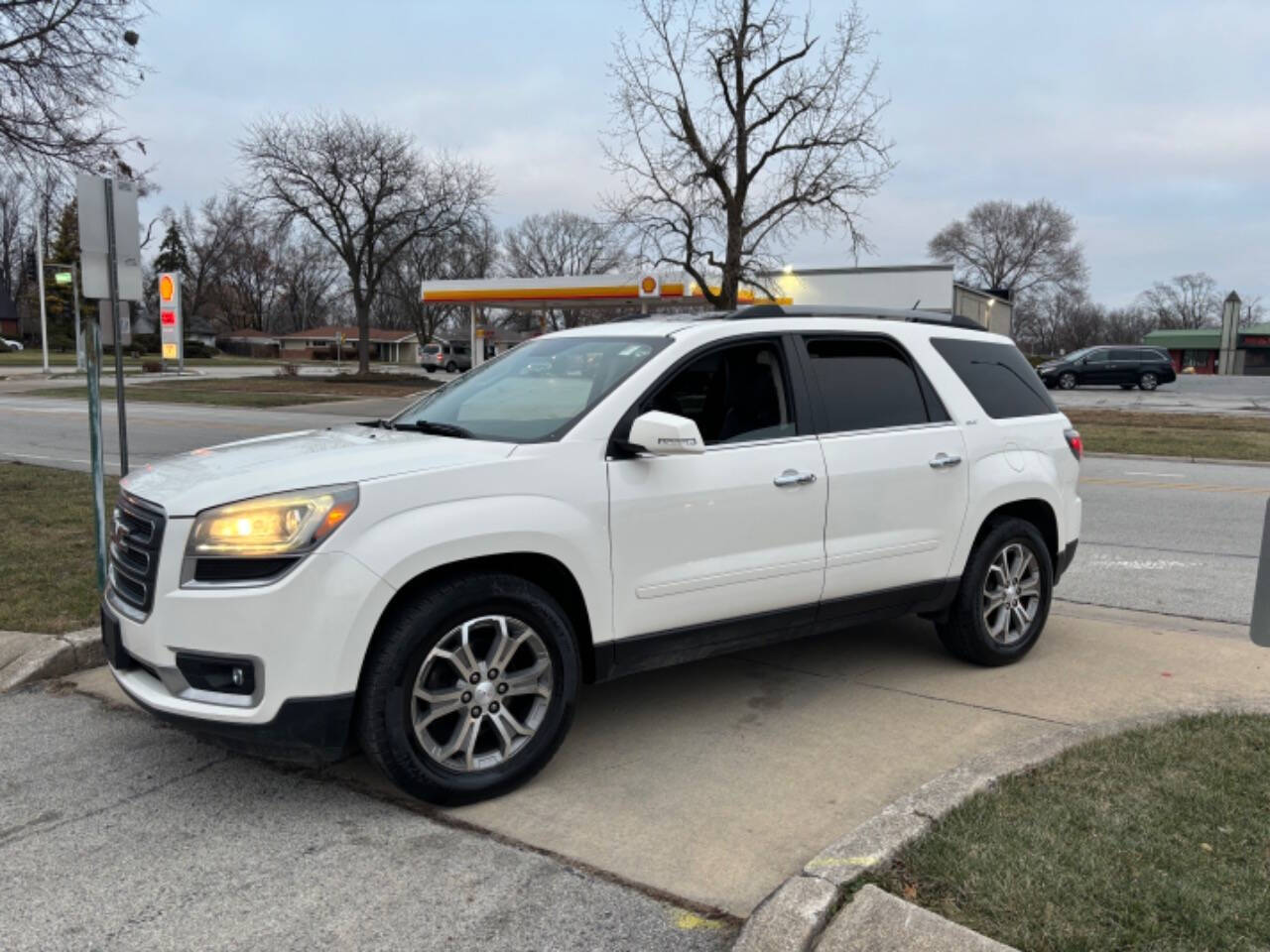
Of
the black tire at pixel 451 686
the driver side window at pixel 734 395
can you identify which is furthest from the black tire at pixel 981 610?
the black tire at pixel 451 686

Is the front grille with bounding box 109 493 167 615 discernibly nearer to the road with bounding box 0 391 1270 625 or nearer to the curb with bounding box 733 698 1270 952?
the curb with bounding box 733 698 1270 952

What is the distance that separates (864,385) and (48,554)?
6057 millimetres

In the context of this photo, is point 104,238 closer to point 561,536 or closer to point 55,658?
point 55,658

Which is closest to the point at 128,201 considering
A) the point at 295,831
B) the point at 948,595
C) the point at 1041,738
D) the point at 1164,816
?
the point at 295,831

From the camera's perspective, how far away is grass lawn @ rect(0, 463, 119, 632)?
5.70 meters

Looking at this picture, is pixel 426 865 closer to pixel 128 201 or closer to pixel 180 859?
pixel 180 859

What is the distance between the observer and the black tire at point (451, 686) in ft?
11.2

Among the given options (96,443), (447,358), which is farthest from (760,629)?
(447,358)

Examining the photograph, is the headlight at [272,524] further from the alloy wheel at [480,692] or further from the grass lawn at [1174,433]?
the grass lawn at [1174,433]

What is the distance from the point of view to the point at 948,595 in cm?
503

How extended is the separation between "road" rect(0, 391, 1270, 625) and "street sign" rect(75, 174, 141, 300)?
6574 millimetres

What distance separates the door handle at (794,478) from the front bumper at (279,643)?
1.75 m

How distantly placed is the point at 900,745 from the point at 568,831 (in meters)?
1.56

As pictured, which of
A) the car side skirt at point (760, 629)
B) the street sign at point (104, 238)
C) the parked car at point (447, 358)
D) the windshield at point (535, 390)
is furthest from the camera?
the parked car at point (447, 358)
